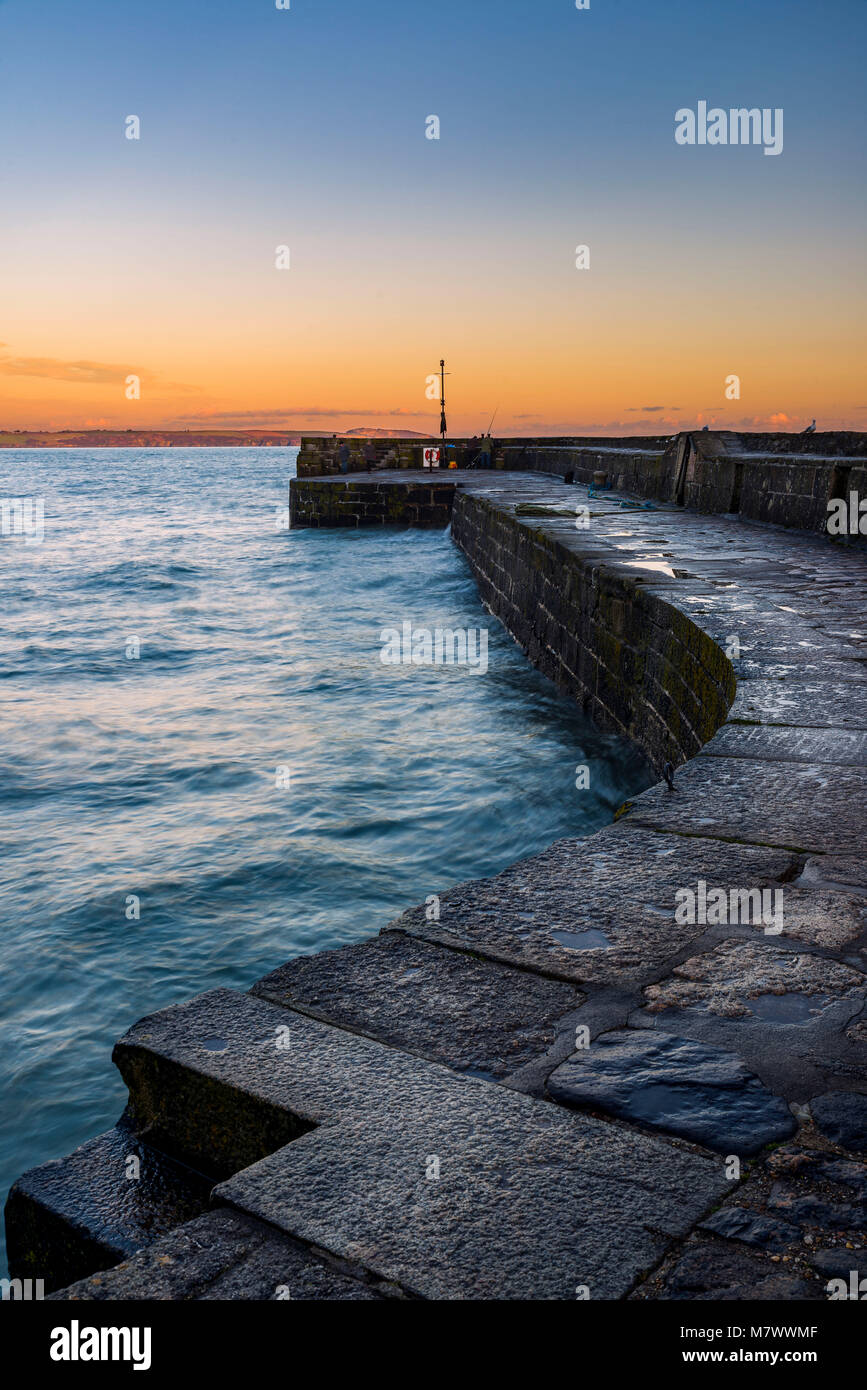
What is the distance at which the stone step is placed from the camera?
2025 mm

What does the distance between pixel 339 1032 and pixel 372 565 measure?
758 inches

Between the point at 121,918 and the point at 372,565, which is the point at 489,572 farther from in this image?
the point at 121,918

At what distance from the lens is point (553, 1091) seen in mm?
1743

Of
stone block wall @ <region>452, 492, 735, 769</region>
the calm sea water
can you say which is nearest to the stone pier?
stone block wall @ <region>452, 492, 735, 769</region>

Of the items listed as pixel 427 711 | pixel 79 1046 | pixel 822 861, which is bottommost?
pixel 79 1046

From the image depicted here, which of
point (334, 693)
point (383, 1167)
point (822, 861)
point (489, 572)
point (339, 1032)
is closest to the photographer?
point (383, 1167)

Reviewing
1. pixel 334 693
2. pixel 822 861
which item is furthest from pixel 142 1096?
pixel 334 693

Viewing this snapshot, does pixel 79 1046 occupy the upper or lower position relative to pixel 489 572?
lower

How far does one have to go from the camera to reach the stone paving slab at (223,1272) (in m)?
1.33

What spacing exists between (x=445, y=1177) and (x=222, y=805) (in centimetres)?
573

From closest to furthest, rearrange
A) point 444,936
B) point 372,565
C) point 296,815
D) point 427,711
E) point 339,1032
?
point 339,1032 → point 444,936 → point 296,815 → point 427,711 → point 372,565

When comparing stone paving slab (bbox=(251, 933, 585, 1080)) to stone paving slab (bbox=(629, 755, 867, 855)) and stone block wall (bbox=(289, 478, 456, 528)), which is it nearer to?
stone paving slab (bbox=(629, 755, 867, 855))

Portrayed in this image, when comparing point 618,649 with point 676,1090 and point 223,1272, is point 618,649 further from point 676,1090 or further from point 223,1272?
point 223,1272

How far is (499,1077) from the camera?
1.80 meters
